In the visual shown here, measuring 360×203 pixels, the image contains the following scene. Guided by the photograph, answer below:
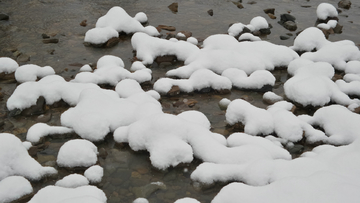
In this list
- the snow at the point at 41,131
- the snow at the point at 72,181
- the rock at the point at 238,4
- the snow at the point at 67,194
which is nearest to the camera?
the snow at the point at 67,194

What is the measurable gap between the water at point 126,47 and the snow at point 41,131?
10 cm

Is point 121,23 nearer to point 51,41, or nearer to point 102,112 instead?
point 51,41

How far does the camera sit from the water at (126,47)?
344 centimetres

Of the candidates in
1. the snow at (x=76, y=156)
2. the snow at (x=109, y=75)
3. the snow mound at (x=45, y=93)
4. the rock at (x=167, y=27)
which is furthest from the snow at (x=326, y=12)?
the snow at (x=76, y=156)

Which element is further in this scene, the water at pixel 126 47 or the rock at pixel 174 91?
the rock at pixel 174 91

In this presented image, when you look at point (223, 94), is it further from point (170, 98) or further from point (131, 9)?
point (131, 9)

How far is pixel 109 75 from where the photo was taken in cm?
512

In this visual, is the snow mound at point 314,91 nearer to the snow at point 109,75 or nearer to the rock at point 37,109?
the snow at point 109,75

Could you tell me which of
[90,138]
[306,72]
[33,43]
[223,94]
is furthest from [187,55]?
[33,43]

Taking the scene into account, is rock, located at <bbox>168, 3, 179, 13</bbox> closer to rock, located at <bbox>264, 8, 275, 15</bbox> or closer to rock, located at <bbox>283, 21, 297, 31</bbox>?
rock, located at <bbox>264, 8, 275, 15</bbox>

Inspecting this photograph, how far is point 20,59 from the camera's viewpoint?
18.9ft

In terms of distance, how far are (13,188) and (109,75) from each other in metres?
2.50

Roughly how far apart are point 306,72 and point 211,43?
1.99 metres

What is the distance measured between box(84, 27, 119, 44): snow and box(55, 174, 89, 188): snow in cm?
380
